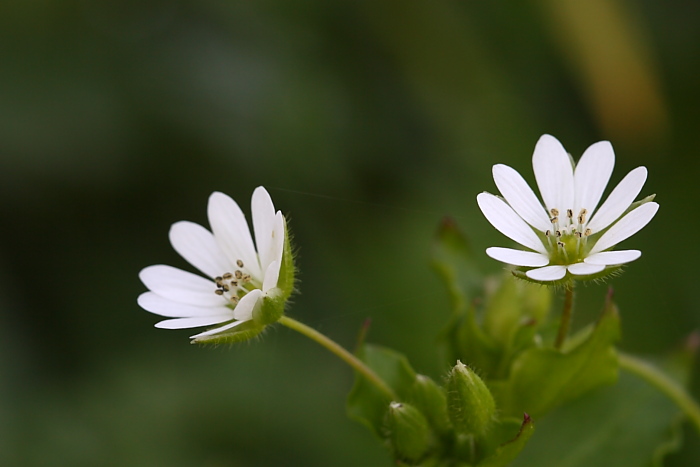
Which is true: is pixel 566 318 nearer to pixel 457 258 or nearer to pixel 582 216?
pixel 582 216

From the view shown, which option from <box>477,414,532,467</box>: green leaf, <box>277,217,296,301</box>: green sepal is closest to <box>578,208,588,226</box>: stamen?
<box>477,414,532,467</box>: green leaf

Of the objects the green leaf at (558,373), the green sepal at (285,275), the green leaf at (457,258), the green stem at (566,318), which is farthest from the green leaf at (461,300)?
the green sepal at (285,275)

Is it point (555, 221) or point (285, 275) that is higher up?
point (555, 221)

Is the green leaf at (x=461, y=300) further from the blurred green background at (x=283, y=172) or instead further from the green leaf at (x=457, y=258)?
the blurred green background at (x=283, y=172)

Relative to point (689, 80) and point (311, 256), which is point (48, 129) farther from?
point (689, 80)

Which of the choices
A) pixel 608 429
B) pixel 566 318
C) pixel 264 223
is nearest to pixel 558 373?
pixel 566 318
